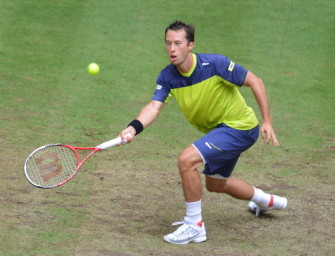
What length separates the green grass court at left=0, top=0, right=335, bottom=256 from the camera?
30.5 feet

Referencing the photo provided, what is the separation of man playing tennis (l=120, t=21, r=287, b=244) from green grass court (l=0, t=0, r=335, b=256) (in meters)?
0.65

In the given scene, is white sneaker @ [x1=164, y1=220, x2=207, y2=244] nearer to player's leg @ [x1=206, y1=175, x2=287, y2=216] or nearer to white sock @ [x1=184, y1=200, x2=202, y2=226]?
white sock @ [x1=184, y1=200, x2=202, y2=226]

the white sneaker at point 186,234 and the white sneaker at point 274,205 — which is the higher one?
the white sneaker at point 274,205

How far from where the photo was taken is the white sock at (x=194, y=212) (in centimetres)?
916

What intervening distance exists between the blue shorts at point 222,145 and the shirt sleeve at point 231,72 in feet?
1.79

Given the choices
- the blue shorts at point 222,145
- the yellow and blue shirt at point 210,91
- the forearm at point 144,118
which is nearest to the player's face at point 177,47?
the yellow and blue shirt at point 210,91

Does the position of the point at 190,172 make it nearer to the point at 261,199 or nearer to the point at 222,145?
the point at 222,145

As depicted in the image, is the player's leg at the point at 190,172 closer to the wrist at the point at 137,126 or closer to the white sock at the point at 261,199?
the wrist at the point at 137,126

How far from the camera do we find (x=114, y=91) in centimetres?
1405

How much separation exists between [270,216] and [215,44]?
6.02m

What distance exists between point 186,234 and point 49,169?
1630 millimetres

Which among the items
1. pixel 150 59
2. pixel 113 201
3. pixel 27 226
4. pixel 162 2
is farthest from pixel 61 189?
pixel 162 2

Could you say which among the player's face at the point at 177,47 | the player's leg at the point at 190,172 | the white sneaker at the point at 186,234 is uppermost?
the player's face at the point at 177,47

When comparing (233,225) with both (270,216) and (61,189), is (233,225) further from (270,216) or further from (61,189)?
(61,189)
